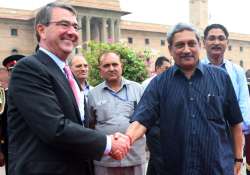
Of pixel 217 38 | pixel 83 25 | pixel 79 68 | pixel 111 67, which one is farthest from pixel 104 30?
pixel 217 38

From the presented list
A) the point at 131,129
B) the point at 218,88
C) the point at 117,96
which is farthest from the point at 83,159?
the point at 117,96

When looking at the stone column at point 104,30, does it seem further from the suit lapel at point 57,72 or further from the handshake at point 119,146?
the suit lapel at point 57,72

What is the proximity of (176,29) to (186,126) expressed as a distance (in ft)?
2.38

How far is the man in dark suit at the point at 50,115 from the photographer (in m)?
2.68

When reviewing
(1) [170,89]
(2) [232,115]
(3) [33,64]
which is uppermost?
(3) [33,64]

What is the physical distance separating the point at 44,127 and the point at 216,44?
8.45 ft

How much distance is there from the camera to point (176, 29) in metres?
3.39

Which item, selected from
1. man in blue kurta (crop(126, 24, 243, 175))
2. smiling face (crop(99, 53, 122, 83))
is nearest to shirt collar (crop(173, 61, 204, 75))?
man in blue kurta (crop(126, 24, 243, 175))

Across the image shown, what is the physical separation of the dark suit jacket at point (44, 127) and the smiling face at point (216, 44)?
2.24 m

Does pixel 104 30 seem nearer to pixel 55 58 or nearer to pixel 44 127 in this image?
pixel 55 58

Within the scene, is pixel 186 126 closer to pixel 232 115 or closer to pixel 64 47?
pixel 232 115

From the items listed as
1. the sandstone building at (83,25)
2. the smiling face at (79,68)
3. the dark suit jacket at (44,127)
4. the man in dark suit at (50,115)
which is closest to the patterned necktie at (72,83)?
the man in dark suit at (50,115)

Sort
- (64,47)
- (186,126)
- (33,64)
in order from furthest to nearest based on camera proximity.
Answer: (186,126) < (64,47) < (33,64)

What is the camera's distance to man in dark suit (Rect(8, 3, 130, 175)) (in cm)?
268
